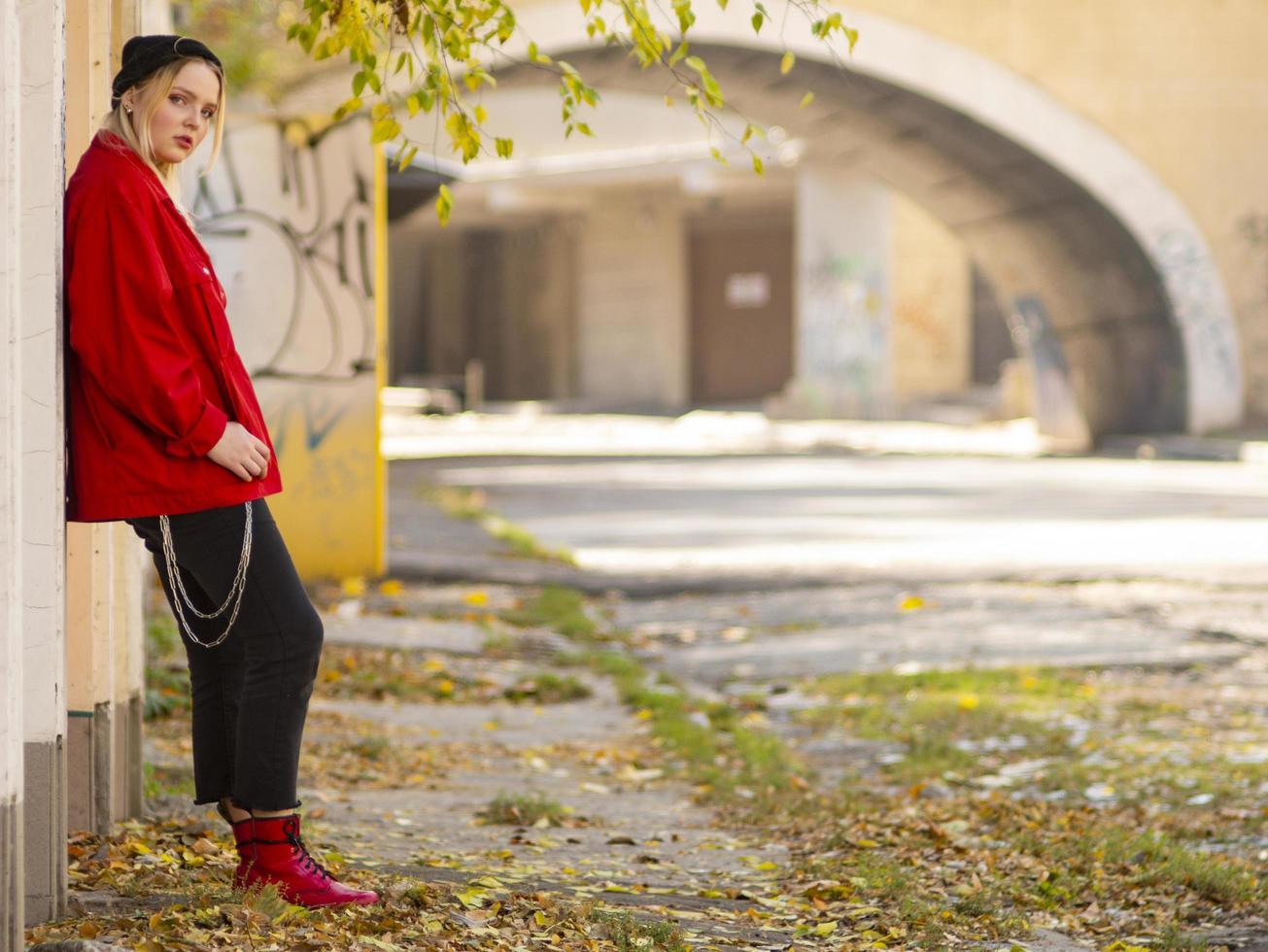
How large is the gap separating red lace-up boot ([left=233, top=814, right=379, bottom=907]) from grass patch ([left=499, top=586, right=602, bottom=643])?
4.77 meters

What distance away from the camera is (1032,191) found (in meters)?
20.9

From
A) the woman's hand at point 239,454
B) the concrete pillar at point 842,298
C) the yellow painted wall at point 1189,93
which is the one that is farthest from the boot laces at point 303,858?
the concrete pillar at point 842,298

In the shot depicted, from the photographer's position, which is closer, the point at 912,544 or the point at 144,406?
the point at 144,406

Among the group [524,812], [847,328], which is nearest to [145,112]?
[524,812]

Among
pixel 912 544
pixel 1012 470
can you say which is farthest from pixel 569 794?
pixel 1012 470

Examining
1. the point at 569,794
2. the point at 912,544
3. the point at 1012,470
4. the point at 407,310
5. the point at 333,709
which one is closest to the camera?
the point at 569,794

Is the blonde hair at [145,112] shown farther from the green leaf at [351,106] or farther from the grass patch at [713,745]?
the grass patch at [713,745]

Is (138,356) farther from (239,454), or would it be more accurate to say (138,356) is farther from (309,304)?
(309,304)

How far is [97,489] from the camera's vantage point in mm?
3115

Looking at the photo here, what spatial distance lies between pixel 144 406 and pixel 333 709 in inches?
131

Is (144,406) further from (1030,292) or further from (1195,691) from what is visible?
(1030,292)

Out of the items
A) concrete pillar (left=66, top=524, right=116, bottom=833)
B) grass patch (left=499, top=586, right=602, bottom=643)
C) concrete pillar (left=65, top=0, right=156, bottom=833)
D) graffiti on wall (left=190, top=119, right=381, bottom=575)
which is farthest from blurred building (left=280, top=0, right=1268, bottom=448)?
concrete pillar (left=66, top=524, right=116, bottom=833)

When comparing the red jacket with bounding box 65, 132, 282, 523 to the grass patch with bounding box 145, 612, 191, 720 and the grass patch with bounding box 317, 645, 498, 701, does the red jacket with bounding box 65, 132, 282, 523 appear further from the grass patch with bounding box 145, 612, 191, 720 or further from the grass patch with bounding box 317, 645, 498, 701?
the grass patch with bounding box 317, 645, 498, 701

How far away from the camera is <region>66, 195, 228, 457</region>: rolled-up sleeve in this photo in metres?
3.04
